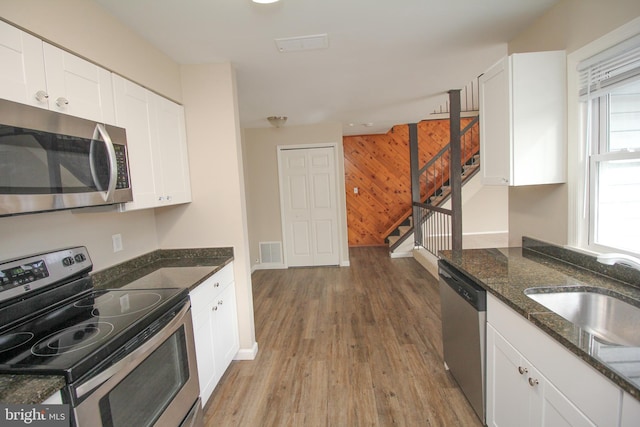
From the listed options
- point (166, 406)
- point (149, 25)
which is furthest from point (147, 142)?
point (166, 406)

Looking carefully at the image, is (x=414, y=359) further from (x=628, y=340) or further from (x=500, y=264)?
(x=628, y=340)

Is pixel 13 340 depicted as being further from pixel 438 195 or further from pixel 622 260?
pixel 438 195

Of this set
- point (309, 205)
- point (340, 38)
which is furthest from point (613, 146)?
point (309, 205)

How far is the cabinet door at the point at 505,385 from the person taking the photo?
1.32m

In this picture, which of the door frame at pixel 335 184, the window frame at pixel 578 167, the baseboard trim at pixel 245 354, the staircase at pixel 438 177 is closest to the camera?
the window frame at pixel 578 167

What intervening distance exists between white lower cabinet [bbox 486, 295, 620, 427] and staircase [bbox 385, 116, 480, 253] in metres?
4.23

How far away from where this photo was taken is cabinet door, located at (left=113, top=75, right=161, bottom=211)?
1.75m

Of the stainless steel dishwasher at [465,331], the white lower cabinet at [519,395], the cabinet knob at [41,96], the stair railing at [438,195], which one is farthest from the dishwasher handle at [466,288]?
the cabinet knob at [41,96]

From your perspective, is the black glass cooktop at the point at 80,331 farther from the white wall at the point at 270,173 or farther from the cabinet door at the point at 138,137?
the white wall at the point at 270,173

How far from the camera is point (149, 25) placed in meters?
1.84

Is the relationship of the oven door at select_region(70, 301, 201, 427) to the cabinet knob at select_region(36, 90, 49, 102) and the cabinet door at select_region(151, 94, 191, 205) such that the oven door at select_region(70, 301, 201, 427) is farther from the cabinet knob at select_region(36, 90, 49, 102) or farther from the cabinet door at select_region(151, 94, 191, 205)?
the cabinet knob at select_region(36, 90, 49, 102)

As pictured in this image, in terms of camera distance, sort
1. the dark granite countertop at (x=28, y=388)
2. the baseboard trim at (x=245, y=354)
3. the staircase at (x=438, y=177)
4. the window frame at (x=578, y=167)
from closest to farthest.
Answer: the dark granite countertop at (x=28, y=388), the window frame at (x=578, y=167), the baseboard trim at (x=245, y=354), the staircase at (x=438, y=177)

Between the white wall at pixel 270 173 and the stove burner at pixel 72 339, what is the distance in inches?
157

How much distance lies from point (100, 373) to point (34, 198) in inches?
28.4
